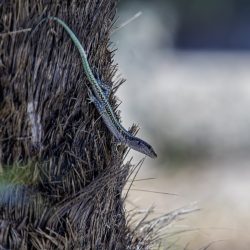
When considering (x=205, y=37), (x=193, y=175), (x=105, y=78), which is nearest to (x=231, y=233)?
(x=193, y=175)

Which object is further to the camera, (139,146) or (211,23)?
(211,23)

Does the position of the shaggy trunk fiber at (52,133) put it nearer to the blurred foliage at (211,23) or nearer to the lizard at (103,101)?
the lizard at (103,101)

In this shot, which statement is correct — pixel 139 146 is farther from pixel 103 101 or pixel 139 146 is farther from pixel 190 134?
pixel 190 134

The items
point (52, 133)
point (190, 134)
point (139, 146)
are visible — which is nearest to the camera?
point (52, 133)

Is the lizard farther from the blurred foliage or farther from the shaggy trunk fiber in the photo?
the blurred foliage

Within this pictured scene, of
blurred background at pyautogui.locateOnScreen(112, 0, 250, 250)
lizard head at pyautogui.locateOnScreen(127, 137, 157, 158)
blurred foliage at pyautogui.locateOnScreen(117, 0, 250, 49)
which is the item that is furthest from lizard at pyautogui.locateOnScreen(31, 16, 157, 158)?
blurred foliage at pyautogui.locateOnScreen(117, 0, 250, 49)

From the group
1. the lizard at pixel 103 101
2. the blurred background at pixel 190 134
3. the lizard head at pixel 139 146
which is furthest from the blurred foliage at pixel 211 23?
the lizard at pixel 103 101

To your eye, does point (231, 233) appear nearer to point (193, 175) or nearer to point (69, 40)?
point (193, 175)

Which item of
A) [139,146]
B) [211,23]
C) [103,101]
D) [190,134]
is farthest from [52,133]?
[211,23]
